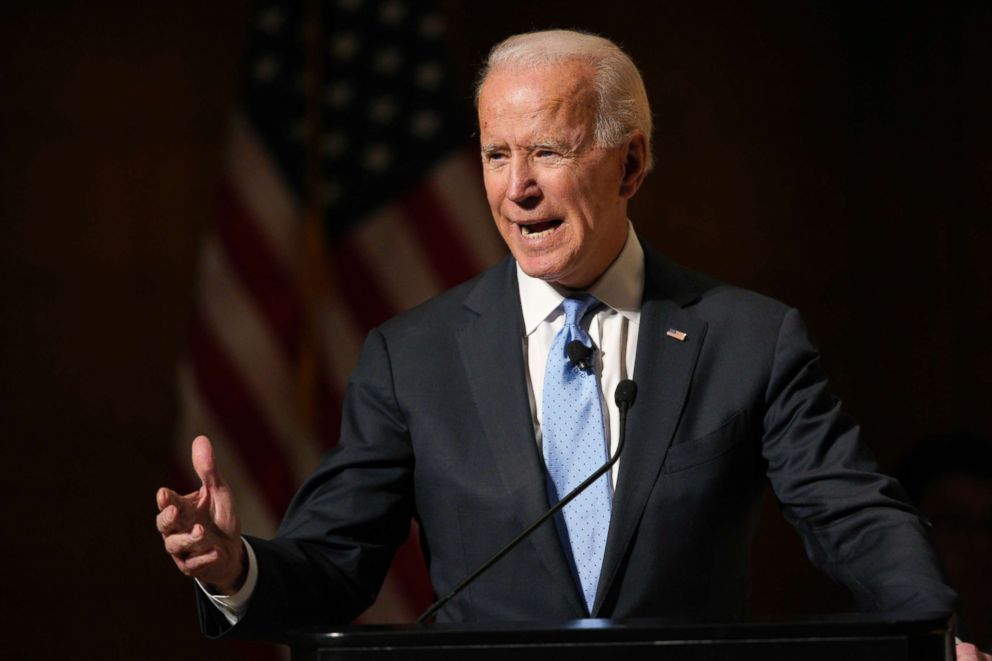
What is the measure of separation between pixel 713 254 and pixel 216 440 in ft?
5.78

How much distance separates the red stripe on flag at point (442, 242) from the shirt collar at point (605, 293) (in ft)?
6.00

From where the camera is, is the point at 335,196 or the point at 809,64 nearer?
the point at 335,196

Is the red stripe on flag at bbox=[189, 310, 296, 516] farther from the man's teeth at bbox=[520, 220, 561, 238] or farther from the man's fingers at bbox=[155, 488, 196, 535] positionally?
the man's fingers at bbox=[155, 488, 196, 535]

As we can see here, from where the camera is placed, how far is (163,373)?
4.62m

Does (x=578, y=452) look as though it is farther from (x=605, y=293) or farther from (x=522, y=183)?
(x=522, y=183)

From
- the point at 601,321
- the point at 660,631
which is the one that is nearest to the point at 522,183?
the point at 601,321

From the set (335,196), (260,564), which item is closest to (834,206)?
(335,196)

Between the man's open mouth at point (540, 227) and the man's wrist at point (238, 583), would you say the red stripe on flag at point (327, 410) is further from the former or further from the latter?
the man's wrist at point (238, 583)

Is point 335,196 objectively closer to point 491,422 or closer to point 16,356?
point 16,356

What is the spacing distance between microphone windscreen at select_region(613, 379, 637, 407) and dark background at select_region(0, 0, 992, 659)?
8.95 feet

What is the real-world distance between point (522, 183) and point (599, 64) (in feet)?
0.81

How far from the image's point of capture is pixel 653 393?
2.38 meters

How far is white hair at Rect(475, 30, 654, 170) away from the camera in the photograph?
2441 millimetres

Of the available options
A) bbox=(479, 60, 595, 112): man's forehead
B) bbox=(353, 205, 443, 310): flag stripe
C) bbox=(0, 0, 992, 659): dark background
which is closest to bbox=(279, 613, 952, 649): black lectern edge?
bbox=(479, 60, 595, 112): man's forehead
